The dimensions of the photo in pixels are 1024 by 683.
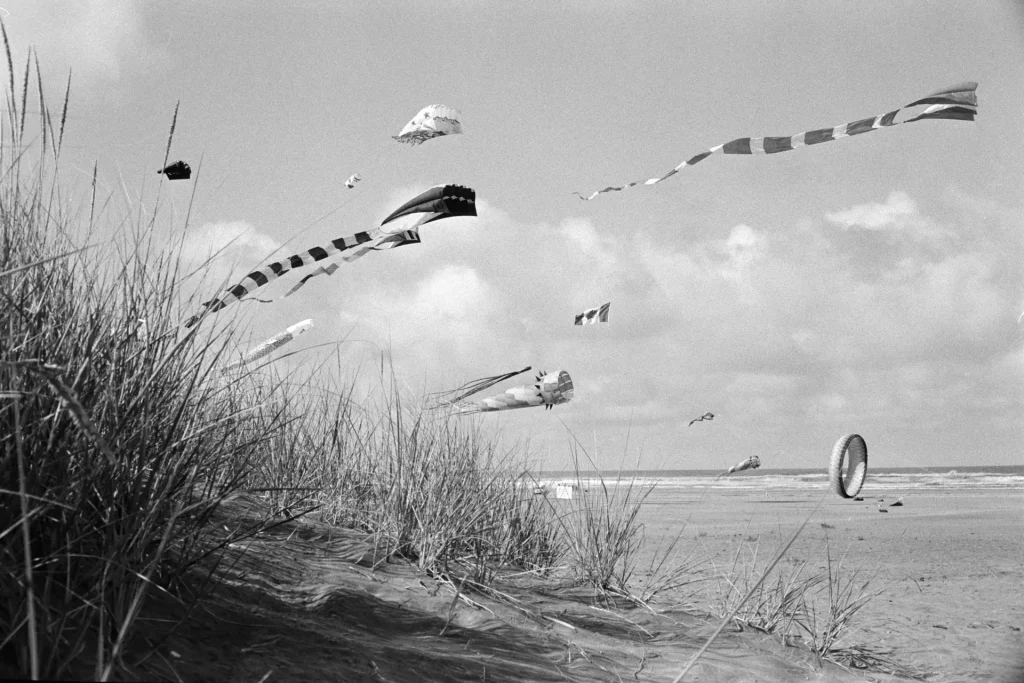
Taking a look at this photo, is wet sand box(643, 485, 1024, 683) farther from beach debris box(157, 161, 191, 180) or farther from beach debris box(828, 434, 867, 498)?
beach debris box(157, 161, 191, 180)

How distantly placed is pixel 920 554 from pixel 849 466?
764 centimetres

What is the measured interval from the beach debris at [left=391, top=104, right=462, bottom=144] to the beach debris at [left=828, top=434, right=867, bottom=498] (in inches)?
110

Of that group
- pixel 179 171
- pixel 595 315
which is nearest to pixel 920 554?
pixel 595 315

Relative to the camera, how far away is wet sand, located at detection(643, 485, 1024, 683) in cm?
442

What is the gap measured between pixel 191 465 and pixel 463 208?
1778 millimetres

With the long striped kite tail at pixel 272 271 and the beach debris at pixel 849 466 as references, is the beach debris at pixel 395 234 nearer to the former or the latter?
the long striped kite tail at pixel 272 271

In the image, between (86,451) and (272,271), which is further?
(272,271)

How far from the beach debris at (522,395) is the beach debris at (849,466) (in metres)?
2.92

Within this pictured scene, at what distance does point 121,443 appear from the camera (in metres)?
1.79

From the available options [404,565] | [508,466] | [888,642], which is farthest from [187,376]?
[888,642]

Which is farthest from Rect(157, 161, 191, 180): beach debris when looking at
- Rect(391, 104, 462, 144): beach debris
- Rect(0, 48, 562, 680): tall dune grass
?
Rect(391, 104, 462, 144): beach debris

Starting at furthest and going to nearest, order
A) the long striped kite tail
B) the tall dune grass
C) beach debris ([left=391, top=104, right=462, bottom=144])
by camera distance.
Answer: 1. beach debris ([left=391, top=104, right=462, bottom=144])
2. the long striped kite tail
3. the tall dune grass

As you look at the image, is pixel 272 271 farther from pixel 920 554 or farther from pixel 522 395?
pixel 920 554

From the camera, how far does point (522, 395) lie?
5004 millimetres
